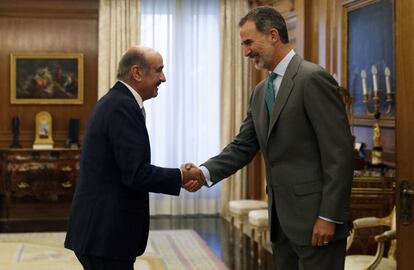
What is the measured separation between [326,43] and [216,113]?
2.97 meters

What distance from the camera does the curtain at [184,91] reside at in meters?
9.67

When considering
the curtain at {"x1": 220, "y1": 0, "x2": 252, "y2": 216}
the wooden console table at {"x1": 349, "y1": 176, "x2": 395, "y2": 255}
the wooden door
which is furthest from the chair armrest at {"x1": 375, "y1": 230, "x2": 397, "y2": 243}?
the curtain at {"x1": 220, "y1": 0, "x2": 252, "y2": 216}

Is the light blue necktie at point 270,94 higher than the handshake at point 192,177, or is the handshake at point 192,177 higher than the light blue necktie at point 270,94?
the light blue necktie at point 270,94

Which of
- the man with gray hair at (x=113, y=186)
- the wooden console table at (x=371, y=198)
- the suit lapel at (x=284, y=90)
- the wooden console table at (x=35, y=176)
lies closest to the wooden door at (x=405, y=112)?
the suit lapel at (x=284, y=90)

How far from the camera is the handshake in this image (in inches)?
140

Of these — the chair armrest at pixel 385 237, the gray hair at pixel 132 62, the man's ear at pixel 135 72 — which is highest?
the gray hair at pixel 132 62

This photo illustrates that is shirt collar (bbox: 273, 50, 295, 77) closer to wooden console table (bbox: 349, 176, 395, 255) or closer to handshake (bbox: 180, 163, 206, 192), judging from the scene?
handshake (bbox: 180, 163, 206, 192)

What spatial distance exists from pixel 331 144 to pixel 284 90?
322 mm

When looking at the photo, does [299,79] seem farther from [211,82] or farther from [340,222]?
[211,82]

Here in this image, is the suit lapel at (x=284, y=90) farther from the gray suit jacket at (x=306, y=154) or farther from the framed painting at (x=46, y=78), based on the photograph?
the framed painting at (x=46, y=78)

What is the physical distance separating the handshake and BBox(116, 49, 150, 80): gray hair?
59cm

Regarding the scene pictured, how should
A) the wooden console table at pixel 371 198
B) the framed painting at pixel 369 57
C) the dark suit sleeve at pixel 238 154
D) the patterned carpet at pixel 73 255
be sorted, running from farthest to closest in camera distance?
the patterned carpet at pixel 73 255 < the framed painting at pixel 369 57 < the wooden console table at pixel 371 198 < the dark suit sleeve at pixel 238 154

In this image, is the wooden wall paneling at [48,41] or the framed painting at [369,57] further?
the wooden wall paneling at [48,41]

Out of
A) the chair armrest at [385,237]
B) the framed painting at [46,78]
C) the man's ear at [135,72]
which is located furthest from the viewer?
the framed painting at [46,78]
